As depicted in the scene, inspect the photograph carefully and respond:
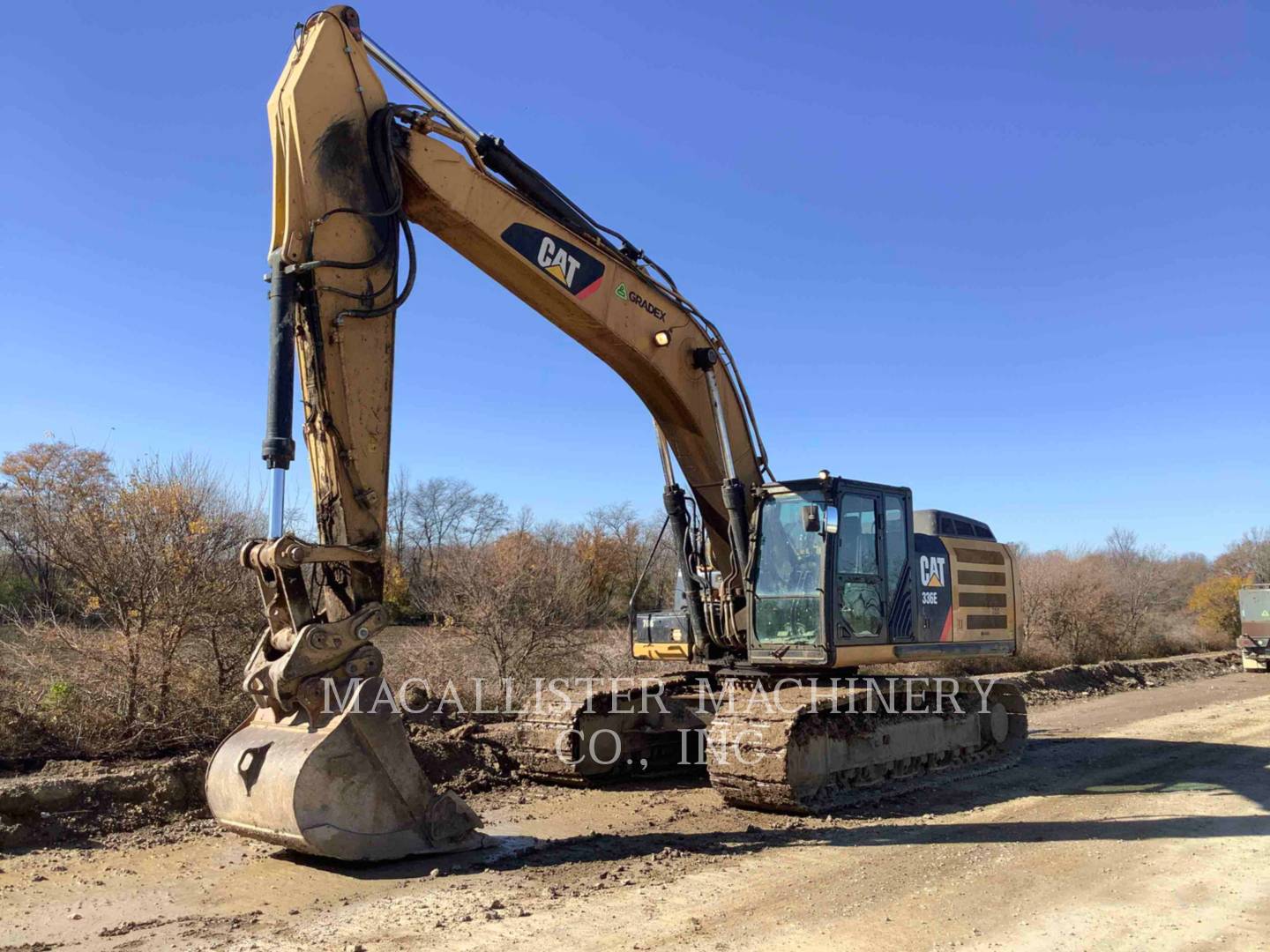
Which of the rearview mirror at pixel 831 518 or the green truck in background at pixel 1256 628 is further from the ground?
the rearview mirror at pixel 831 518

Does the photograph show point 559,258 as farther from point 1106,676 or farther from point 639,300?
point 1106,676

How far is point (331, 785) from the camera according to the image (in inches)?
222

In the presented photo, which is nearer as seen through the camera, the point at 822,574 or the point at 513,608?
the point at 822,574

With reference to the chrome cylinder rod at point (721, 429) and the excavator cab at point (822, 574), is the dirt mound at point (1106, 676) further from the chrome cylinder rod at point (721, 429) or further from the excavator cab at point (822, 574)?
the chrome cylinder rod at point (721, 429)

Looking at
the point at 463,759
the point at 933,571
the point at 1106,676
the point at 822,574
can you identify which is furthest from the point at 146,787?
the point at 1106,676

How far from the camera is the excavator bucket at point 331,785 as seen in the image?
5582mm

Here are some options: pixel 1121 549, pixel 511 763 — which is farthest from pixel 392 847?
pixel 1121 549

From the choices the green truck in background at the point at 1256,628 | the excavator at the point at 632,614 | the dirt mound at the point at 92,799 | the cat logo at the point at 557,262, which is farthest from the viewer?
the green truck in background at the point at 1256,628

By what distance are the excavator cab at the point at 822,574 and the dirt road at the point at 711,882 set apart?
1.46 meters

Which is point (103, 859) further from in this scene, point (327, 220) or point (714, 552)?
point (714, 552)

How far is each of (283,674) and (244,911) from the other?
1.28 meters

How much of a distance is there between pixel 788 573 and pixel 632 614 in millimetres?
2185

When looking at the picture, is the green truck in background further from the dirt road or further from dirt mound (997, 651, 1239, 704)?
the dirt road

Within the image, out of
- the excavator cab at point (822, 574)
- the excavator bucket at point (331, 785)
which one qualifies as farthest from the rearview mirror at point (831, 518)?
the excavator bucket at point (331, 785)
